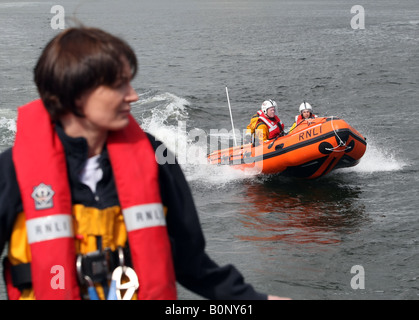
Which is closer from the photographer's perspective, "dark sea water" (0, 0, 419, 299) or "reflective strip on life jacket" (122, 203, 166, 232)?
"reflective strip on life jacket" (122, 203, 166, 232)

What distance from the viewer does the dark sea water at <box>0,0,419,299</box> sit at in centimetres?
841

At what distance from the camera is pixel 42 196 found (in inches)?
67.0

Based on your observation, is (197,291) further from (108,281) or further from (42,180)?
(42,180)

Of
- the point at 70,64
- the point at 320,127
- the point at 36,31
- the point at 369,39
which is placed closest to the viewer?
the point at 70,64

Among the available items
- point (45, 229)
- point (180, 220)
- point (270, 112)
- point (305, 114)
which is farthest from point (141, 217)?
point (305, 114)

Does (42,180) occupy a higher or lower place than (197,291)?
higher

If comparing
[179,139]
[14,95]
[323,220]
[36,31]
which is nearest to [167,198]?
[323,220]

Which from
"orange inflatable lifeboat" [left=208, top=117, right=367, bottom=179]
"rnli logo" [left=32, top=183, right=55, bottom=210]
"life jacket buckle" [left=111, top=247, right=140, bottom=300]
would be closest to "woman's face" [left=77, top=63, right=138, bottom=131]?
"rnli logo" [left=32, top=183, right=55, bottom=210]

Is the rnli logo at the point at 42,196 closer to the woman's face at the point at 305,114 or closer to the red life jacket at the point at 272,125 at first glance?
the red life jacket at the point at 272,125

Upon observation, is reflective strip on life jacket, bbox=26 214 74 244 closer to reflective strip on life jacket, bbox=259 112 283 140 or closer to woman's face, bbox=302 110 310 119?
reflective strip on life jacket, bbox=259 112 283 140

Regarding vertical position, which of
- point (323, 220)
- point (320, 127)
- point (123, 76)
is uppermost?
point (123, 76)

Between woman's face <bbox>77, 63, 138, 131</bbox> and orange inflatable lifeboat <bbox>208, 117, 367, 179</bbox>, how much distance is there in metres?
9.88
